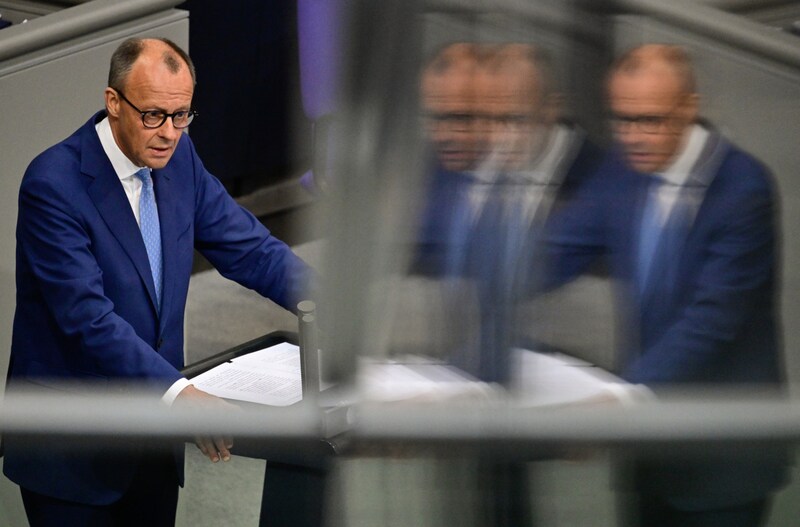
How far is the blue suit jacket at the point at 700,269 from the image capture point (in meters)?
0.86

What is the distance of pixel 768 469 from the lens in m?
0.94

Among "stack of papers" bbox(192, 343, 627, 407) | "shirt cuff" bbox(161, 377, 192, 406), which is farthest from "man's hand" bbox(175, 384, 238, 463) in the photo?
"stack of papers" bbox(192, 343, 627, 407)

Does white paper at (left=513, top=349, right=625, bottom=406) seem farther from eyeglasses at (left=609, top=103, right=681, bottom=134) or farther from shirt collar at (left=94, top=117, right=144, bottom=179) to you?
shirt collar at (left=94, top=117, right=144, bottom=179)

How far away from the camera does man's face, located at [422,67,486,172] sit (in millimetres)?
872

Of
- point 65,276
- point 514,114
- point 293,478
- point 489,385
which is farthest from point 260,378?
point 514,114

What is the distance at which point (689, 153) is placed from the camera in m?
0.86

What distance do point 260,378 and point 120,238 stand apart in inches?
9.8

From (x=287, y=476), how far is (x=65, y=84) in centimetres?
54

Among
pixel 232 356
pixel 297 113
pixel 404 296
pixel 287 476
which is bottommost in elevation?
pixel 232 356

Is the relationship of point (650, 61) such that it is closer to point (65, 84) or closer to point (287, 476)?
point (287, 476)

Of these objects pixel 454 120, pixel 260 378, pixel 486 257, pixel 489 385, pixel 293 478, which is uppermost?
pixel 454 120

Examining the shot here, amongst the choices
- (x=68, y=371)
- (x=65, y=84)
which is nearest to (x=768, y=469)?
(x=68, y=371)

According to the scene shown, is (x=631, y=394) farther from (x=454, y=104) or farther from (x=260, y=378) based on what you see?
(x=260, y=378)

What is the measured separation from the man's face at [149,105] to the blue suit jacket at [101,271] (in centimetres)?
3
